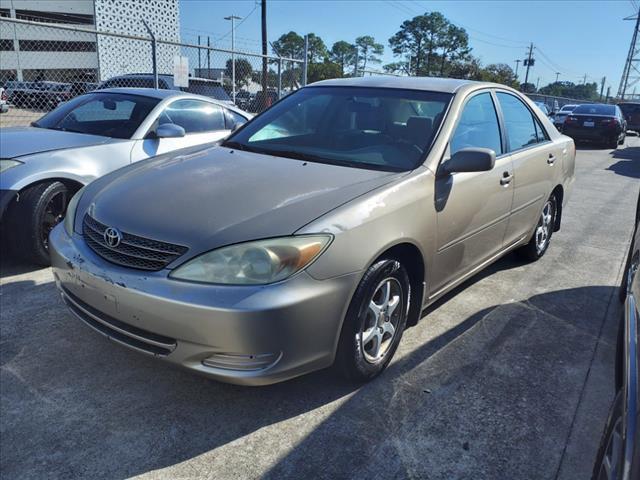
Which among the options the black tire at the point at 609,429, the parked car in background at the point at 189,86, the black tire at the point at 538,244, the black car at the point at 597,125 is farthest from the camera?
the black car at the point at 597,125

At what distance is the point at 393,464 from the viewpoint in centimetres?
231

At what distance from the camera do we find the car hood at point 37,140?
432 cm

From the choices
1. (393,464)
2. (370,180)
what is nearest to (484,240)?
(370,180)

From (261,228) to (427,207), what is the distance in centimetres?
104

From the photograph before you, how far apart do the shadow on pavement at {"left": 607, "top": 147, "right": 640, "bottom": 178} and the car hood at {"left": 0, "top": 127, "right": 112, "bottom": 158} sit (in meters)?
10.6

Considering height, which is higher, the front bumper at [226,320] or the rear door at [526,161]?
the rear door at [526,161]

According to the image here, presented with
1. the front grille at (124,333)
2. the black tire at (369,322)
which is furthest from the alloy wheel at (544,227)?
the front grille at (124,333)

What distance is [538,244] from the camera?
5.02m

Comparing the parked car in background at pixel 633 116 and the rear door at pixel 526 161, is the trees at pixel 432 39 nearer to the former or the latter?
the parked car in background at pixel 633 116

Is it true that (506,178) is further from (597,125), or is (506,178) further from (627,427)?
(597,125)

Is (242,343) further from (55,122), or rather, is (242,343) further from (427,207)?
(55,122)

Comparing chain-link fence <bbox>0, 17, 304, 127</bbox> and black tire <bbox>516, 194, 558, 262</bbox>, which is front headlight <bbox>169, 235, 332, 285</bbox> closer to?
black tire <bbox>516, 194, 558, 262</bbox>

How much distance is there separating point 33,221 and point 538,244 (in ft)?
14.3

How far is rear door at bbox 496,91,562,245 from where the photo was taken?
13.4 ft
